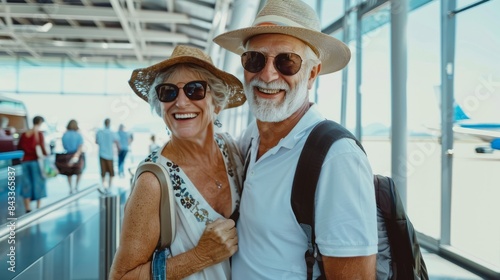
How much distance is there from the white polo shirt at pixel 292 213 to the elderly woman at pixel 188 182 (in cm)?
10

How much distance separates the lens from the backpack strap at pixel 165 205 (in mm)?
1335

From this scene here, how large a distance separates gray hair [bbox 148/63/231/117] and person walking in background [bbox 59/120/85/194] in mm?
6642

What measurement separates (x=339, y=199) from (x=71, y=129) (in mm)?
7631

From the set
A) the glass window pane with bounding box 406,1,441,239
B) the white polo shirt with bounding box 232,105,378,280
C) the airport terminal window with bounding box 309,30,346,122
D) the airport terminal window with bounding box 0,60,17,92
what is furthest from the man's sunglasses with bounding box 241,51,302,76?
the airport terminal window with bounding box 0,60,17,92

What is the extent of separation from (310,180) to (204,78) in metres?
0.61

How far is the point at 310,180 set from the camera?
119 centimetres

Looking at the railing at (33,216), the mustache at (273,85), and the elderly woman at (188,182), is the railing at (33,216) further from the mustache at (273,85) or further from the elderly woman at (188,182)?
the mustache at (273,85)

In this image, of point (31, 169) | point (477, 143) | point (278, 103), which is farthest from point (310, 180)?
A: point (31, 169)

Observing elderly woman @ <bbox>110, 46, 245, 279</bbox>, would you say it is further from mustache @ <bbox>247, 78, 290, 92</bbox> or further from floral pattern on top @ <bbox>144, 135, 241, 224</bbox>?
mustache @ <bbox>247, 78, 290, 92</bbox>

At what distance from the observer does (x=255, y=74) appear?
56.7 inches

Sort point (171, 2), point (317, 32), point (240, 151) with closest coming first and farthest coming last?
point (317, 32), point (240, 151), point (171, 2)

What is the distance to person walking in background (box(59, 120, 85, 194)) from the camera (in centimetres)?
763

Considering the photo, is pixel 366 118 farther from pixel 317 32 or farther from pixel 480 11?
pixel 317 32

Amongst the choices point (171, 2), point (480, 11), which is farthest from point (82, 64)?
point (480, 11)
